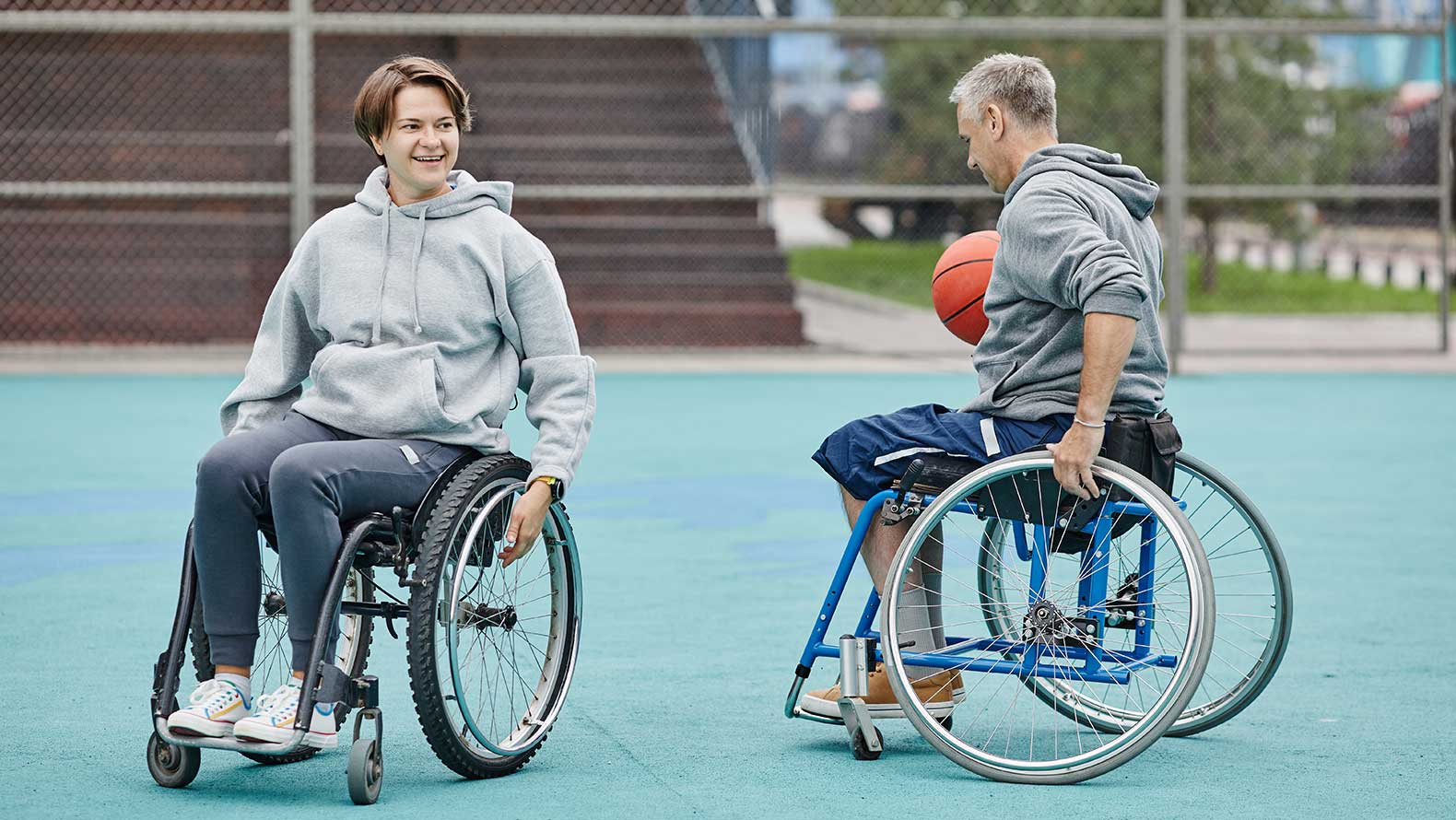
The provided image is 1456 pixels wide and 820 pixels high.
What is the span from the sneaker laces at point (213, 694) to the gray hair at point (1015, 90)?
1.87m

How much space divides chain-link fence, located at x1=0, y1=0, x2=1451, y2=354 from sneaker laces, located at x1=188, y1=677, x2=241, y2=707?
1002 cm

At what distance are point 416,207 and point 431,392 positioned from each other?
39 cm

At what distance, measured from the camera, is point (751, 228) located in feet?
53.7

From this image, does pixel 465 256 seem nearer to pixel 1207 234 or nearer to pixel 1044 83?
pixel 1044 83

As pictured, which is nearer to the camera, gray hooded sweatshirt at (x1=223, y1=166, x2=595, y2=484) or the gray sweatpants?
the gray sweatpants

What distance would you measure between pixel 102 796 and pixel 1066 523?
193cm

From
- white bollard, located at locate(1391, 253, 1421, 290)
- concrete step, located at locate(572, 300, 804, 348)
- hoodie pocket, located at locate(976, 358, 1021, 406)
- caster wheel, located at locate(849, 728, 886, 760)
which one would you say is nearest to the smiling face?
hoodie pocket, located at locate(976, 358, 1021, 406)

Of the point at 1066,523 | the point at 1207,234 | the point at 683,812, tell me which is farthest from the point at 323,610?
the point at 1207,234

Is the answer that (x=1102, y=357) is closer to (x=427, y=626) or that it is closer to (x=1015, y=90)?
(x=1015, y=90)

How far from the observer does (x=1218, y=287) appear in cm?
→ 2202

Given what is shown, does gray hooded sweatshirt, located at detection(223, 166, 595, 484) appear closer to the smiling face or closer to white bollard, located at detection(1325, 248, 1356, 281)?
the smiling face

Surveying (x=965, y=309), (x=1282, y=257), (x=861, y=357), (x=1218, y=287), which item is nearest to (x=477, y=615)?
(x=965, y=309)

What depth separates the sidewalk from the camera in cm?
1427

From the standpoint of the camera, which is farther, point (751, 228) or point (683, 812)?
point (751, 228)
